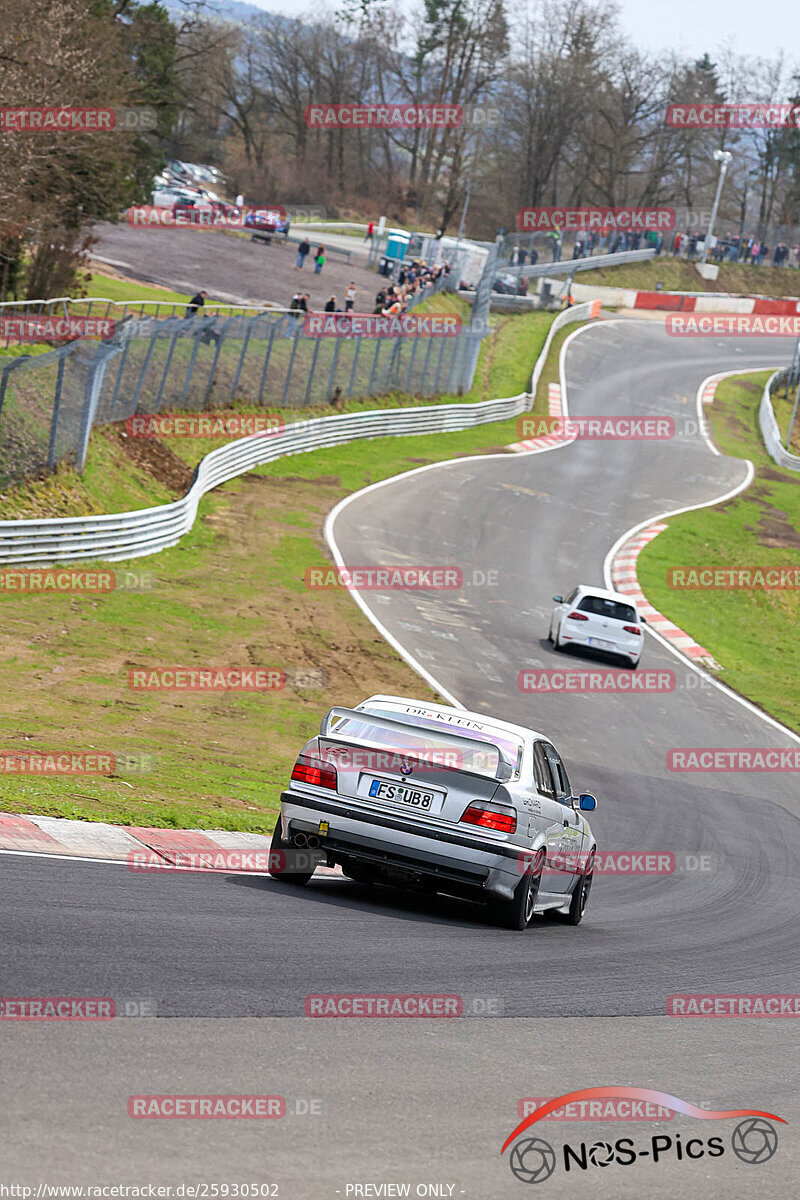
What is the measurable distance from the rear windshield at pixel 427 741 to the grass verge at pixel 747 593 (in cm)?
1670

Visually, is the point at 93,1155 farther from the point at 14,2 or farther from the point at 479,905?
the point at 14,2

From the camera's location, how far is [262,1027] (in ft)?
21.3

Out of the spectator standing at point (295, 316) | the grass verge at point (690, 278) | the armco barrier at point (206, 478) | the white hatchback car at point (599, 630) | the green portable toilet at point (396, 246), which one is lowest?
the white hatchback car at point (599, 630)

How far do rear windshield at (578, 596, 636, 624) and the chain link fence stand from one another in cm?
970

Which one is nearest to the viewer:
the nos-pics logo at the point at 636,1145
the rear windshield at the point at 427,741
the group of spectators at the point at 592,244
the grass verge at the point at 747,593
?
the nos-pics logo at the point at 636,1145

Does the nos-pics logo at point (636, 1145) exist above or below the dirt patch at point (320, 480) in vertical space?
above

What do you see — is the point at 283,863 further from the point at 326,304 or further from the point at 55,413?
the point at 326,304

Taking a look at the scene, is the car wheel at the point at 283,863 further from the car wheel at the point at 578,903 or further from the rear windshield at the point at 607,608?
the rear windshield at the point at 607,608

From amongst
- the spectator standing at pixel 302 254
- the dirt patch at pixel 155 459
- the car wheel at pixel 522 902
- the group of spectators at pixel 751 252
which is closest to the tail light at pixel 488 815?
the car wheel at pixel 522 902

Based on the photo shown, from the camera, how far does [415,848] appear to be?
31.3ft

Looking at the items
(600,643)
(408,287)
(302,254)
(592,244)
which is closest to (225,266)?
(302,254)

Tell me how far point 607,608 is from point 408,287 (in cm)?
3258

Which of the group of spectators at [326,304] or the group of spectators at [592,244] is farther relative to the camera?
the group of spectators at [592,244]

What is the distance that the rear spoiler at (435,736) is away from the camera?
9.77 m
